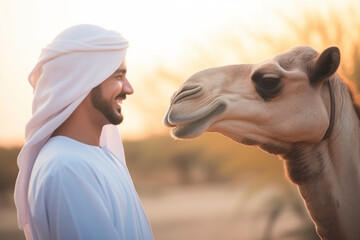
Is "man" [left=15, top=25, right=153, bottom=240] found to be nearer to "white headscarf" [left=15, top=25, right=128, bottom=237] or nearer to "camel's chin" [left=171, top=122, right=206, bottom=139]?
"white headscarf" [left=15, top=25, right=128, bottom=237]

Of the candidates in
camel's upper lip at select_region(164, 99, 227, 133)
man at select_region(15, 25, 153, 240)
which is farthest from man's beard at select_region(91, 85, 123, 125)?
camel's upper lip at select_region(164, 99, 227, 133)

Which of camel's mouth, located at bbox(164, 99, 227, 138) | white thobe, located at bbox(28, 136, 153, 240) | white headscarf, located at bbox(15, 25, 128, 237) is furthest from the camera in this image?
camel's mouth, located at bbox(164, 99, 227, 138)

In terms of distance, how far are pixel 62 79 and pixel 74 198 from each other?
0.57 metres

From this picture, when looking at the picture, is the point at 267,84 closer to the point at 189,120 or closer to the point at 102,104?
the point at 189,120

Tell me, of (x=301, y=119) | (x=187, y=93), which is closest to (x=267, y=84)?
(x=301, y=119)

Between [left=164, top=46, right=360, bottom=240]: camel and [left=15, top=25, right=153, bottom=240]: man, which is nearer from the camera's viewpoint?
[left=15, top=25, right=153, bottom=240]: man

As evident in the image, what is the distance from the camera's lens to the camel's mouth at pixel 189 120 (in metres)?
2.64


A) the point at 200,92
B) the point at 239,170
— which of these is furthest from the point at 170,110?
the point at 239,170

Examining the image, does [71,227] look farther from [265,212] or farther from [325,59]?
[265,212]

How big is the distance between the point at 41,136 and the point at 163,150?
592cm

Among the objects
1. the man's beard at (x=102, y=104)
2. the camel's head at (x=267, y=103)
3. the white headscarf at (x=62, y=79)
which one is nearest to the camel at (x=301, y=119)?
the camel's head at (x=267, y=103)

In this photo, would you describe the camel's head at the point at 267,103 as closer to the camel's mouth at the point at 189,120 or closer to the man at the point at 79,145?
the camel's mouth at the point at 189,120

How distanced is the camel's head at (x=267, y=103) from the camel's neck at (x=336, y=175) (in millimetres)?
71

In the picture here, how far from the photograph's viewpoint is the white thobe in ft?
7.50
